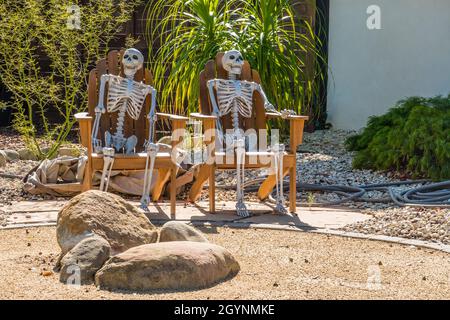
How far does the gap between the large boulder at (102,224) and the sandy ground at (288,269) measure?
0.22 meters

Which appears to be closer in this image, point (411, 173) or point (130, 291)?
point (130, 291)

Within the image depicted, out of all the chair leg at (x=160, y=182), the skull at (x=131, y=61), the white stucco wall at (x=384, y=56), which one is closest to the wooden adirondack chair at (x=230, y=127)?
the chair leg at (x=160, y=182)

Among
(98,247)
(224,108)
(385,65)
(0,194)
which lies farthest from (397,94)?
(98,247)

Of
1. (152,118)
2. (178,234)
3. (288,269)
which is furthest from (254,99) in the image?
(288,269)

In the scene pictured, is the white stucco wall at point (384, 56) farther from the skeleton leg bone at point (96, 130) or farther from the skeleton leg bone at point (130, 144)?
the skeleton leg bone at point (96, 130)

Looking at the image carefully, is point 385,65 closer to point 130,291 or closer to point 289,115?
point 289,115

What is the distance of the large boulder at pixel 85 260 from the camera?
15.9 ft

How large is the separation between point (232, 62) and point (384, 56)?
12.9ft

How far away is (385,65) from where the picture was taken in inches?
435

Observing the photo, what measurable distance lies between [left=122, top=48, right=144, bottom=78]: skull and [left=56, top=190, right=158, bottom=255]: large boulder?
216 cm

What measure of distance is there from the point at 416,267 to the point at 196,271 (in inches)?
51.4

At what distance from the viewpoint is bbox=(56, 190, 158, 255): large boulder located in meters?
5.18

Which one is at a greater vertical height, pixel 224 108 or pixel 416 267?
pixel 224 108

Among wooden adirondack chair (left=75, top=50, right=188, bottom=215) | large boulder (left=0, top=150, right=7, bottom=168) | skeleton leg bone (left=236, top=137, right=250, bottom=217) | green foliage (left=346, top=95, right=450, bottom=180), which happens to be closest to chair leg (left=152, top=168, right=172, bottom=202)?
wooden adirondack chair (left=75, top=50, right=188, bottom=215)
